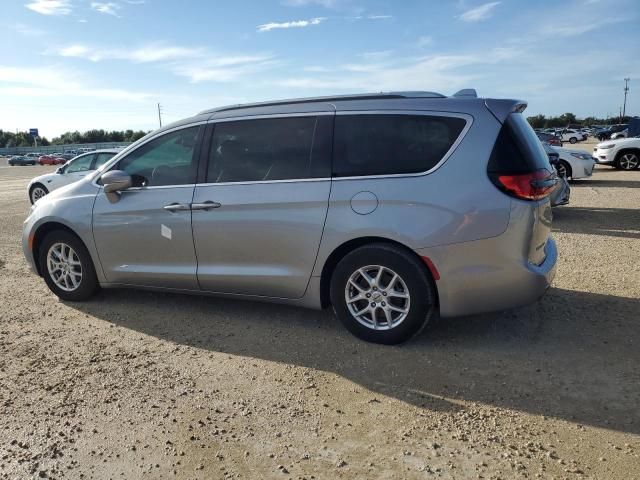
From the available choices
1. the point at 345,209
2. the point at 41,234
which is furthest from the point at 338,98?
the point at 41,234

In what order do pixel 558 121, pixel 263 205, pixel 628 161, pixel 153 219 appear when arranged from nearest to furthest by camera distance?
pixel 263 205 < pixel 153 219 < pixel 628 161 < pixel 558 121

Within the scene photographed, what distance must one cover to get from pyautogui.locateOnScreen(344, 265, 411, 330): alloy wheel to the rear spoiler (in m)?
1.36

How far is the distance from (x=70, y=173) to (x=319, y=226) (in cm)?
1223

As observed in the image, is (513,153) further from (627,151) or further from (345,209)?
(627,151)

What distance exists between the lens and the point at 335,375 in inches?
149

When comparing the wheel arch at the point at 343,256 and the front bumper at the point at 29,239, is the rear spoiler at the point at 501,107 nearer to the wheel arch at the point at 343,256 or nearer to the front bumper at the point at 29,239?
the wheel arch at the point at 343,256

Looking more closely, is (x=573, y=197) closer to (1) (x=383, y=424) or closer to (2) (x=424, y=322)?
(2) (x=424, y=322)

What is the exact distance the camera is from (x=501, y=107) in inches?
158

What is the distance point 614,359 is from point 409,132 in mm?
2177

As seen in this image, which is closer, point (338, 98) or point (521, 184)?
point (521, 184)

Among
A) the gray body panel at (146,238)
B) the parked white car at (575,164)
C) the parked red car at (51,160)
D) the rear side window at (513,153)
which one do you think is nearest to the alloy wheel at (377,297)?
the rear side window at (513,153)

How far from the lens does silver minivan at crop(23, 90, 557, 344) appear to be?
386 centimetres

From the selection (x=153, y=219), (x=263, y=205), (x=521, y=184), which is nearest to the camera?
(x=521, y=184)

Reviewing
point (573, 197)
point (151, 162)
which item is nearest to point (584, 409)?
point (151, 162)
